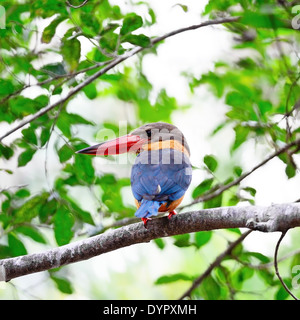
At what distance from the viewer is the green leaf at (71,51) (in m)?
2.70

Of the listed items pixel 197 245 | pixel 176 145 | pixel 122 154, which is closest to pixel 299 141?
pixel 176 145

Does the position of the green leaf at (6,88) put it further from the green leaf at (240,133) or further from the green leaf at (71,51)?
the green leaf at (240,133)

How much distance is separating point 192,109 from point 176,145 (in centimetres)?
265

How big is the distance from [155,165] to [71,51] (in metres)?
0.78

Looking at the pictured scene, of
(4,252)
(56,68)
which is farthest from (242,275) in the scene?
(56,68)

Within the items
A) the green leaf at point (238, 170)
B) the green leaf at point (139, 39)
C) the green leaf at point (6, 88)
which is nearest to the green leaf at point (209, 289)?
the green leaf at point (238, 170)

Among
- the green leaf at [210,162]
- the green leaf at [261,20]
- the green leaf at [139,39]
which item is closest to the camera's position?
the green leaf at [261,20]

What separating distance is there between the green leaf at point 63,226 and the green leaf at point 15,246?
20 centimetres

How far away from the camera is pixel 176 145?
2.80 metres

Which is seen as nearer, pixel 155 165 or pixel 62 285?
pixel 155 165

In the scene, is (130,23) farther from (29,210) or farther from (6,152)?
(29,210)

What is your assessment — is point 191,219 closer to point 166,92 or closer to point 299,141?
Result: point 299,141

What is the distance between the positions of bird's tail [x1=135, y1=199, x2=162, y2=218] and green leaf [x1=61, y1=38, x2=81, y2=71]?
91cm

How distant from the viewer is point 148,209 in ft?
7.23
